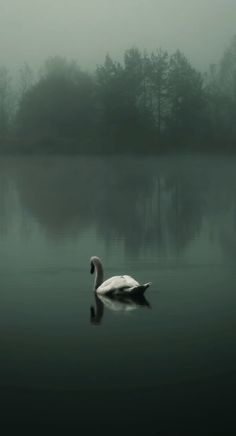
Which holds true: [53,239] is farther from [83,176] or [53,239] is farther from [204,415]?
[83,176]

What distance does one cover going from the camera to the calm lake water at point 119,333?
25.4 ft

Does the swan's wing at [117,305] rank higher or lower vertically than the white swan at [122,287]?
lower

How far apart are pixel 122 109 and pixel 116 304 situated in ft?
244

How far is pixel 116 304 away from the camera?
40.7 ft

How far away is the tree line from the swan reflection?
69.6m

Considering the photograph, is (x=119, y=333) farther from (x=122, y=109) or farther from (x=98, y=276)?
(x=122, y=109)

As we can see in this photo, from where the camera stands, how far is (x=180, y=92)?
8481 centimetres

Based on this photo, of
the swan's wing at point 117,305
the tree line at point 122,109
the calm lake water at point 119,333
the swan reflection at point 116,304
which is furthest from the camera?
the tree line at point 122,109

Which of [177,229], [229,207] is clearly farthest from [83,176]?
[177,229]

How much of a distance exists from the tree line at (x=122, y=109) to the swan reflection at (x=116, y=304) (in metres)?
69.6

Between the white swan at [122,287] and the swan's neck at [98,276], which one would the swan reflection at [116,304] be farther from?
the swan's neck at [98,276]

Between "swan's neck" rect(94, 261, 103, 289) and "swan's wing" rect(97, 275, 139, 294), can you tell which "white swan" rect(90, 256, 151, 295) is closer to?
"swan's wing" rect(97, 275, 139, 294)

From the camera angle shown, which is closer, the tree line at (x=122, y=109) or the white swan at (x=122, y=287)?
the white swan at (x=122, y=287)

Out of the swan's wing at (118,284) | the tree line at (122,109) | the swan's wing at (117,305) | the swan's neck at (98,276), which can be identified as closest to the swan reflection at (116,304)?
the swan's wing at (117,305)
